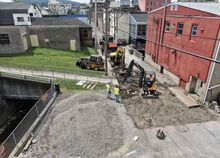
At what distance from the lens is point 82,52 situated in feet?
109

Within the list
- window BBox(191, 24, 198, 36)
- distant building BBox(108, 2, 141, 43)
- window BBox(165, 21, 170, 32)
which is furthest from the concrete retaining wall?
distant building BBox(108, 2, 141, 43)

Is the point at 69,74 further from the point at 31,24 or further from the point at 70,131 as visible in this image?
the point at 31,24

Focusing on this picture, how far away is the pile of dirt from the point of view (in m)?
14.0

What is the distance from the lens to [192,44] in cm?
1838

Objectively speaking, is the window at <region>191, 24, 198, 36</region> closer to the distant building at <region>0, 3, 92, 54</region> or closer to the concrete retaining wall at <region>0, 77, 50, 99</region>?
the concrete retaining wall at <region>0, 77, 50, 99</region>

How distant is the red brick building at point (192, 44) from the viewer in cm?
1577

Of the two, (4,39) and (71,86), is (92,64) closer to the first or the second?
(71,86)

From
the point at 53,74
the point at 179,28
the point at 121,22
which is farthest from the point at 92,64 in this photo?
the point at 121,22

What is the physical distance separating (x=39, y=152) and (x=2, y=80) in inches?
503

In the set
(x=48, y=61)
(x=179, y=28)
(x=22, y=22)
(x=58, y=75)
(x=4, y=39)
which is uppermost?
(x=22, y=22)

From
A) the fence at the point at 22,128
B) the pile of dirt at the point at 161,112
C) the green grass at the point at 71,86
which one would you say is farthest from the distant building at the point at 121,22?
the fence at the point at 22,128

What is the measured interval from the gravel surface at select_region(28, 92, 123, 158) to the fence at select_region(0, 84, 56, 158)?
3.61 ft

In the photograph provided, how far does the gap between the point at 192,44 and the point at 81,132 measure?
14.6 m

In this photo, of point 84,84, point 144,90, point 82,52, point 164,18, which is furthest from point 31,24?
point 144,90
